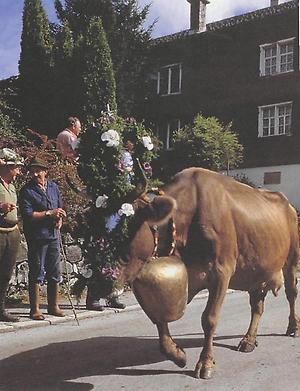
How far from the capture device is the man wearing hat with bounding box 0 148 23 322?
8.04 m

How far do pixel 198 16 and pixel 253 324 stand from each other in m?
29.5

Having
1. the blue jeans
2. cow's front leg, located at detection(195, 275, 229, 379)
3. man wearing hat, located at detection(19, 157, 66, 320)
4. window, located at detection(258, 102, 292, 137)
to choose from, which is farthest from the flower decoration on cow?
window, located at detection(258, 102, 292, 137)

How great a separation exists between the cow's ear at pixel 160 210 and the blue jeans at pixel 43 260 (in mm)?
3624

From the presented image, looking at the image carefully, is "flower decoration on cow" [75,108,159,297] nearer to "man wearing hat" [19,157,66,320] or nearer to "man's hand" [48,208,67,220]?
"man's hand" [48,208,67,220]

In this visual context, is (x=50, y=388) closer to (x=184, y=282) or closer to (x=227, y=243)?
(x=184, y=282)

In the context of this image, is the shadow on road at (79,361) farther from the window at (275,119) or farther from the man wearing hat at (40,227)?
the window at (275,119)

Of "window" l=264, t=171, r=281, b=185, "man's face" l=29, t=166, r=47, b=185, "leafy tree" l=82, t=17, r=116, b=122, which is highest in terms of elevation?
"leafy tree" l=82, t=17, r=116, b=122

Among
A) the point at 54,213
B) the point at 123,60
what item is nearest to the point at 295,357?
the point at 54,213

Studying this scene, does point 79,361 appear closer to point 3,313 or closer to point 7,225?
point 3,313

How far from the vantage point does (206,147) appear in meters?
26.4

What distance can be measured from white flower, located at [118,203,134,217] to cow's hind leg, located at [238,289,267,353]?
222 centimetres

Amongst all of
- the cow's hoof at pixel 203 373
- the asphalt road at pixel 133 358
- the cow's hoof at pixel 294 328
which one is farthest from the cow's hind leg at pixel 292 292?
the cow's hoof at pixel 203 373

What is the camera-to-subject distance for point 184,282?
520cm

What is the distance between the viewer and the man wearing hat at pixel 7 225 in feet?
26.4
